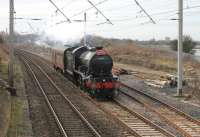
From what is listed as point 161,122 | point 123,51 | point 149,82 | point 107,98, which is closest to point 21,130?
point 161,122

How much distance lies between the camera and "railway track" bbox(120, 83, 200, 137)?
58.6 ft

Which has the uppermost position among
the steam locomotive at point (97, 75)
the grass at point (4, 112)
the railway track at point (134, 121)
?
the steam locomotive at point (97, 75)

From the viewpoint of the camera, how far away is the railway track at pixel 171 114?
17.9 meters

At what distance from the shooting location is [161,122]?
1942 cm

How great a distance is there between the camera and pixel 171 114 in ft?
70.8

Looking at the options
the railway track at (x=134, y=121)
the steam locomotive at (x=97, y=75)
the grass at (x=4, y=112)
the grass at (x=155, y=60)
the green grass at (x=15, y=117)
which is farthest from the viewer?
the grass at (x=155, y=60)

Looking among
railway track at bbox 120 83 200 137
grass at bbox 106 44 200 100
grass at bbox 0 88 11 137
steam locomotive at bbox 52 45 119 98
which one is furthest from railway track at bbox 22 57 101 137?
grass at bbox 106 44 200 100

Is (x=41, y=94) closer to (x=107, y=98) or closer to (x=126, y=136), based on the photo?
(x=107, y=98)

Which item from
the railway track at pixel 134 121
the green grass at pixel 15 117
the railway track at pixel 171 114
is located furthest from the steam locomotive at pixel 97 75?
the green grass at pixel 15 117

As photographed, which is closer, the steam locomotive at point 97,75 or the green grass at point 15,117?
the green grass at point 15,117

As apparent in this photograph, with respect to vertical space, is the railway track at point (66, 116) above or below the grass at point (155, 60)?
below

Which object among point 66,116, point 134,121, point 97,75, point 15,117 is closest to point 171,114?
point 134,121

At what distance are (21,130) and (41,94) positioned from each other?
1120 centimetres

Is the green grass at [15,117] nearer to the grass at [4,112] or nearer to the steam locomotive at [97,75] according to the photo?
the grass at [4,112]
